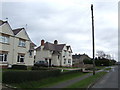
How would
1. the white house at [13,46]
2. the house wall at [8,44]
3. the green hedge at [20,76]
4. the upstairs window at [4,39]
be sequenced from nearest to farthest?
the green hedge at [20,76] < the upstairs window at [4,39] < the house wall at [8,44] < the white house at [13,46]

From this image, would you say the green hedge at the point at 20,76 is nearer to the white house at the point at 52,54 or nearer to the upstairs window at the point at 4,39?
the upstairs window at the point at 4,39

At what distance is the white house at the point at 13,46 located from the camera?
79.6ft

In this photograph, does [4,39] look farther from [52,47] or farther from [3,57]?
[52,47]

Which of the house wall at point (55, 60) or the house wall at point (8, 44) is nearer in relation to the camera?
the house wall at point (8, 44)

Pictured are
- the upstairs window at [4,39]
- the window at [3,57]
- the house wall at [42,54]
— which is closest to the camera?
the upstairs window at [4,39]

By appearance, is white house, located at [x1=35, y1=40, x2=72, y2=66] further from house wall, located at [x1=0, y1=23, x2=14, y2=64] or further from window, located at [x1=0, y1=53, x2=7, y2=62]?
window, located at [x1=0, y1=53, x2=7, y2=62]

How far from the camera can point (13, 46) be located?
→ 2623 centimetres

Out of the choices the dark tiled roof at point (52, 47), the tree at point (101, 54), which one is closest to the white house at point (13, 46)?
the dark tiled roof at point (52, 47)

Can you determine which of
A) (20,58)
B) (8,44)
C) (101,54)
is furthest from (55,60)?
(101,54)

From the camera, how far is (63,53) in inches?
2037

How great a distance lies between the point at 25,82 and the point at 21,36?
57.5ft

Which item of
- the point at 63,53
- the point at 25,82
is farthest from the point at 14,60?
the point at 63,53

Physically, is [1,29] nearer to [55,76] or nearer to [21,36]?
[21,36]

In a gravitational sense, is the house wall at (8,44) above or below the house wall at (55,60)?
above
